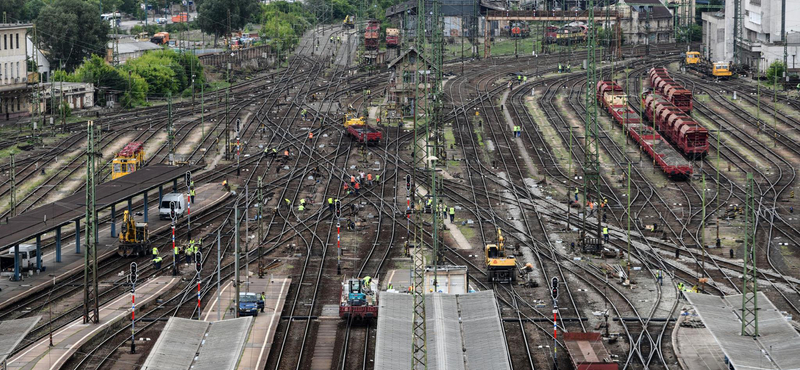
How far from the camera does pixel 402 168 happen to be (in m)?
91.6

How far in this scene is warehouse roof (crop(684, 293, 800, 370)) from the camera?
44.1 metres

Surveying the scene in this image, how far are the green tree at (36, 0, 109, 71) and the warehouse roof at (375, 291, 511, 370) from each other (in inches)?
3803

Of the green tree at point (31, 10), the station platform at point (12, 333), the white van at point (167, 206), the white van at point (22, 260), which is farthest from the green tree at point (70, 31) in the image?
the station platform at point (12, 333)

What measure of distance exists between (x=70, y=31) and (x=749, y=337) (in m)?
107

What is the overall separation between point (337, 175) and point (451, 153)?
39.0 ft

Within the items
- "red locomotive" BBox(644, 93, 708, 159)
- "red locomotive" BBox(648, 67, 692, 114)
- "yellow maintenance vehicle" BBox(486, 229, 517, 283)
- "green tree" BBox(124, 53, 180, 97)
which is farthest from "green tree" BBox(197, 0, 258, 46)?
"yellow maintenance vehicle" BBox(486, 229, 517, 283)

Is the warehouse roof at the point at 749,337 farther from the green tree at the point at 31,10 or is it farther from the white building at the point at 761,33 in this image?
the green tree at the point at 31,10

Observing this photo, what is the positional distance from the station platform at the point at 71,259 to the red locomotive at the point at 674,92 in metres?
44.8

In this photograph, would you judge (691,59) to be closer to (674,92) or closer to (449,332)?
(674,92)

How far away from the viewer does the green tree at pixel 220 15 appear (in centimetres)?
16738

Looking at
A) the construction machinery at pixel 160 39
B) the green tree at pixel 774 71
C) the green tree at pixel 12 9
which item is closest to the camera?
the green tree at pixel 774 71

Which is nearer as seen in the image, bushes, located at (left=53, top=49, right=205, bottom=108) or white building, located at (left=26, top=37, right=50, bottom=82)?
bushes, located at (left=53, top=49, right=205, bottom=108)

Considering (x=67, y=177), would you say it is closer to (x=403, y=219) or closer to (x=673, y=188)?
(x=403, y=219)

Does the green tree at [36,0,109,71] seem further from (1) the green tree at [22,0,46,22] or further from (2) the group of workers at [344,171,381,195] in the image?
(2) the group of workers at [344,171,381,195]
